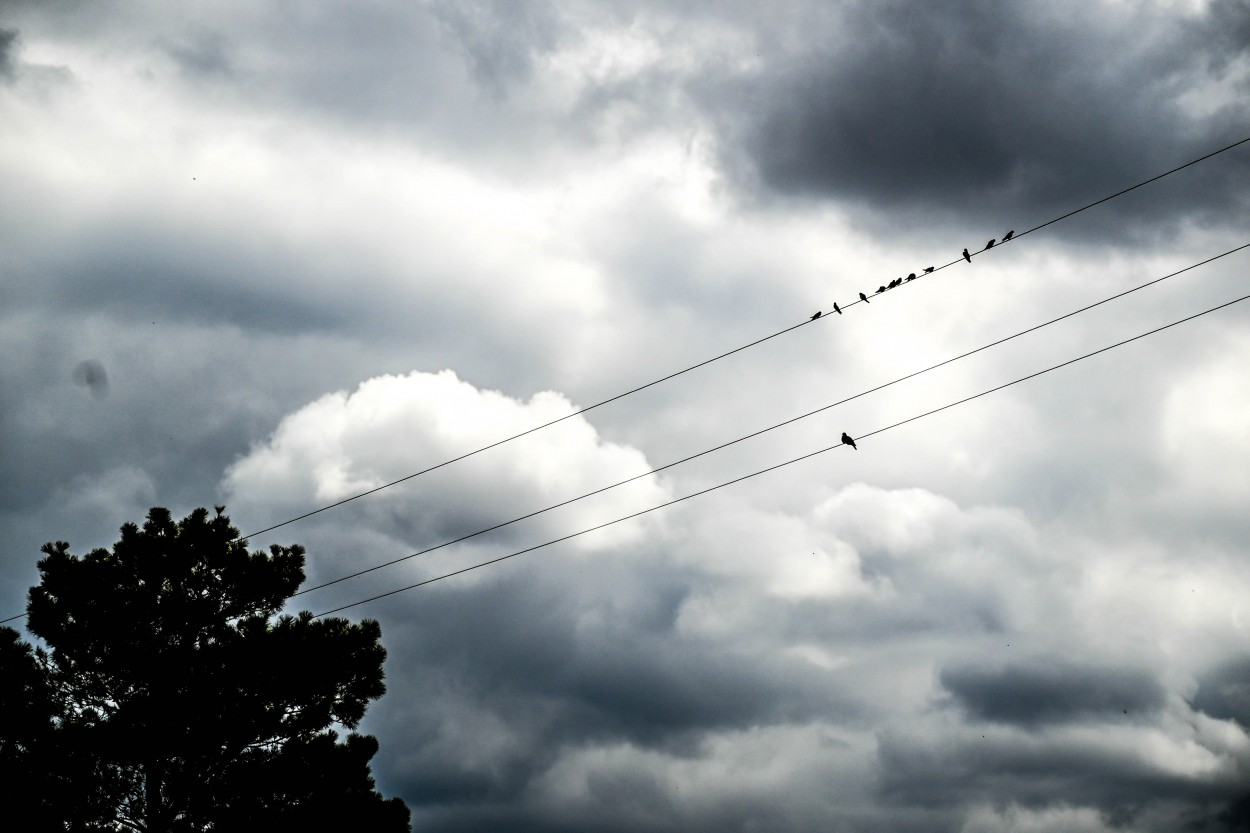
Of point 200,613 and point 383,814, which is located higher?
point 200,613

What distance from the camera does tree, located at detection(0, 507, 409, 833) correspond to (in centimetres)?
2411

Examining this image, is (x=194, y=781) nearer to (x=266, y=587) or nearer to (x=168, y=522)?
(x=266, y=587)

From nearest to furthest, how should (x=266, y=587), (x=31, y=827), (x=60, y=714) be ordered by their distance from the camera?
(x=31, y=827)
(x=60, y=714)
(x=266, y=587)

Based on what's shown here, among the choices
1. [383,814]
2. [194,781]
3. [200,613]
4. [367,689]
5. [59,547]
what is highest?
[59,547]

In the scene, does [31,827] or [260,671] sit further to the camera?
[260,671]

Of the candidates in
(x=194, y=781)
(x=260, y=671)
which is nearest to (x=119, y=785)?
(x=194, y=781)

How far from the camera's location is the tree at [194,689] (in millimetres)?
24109

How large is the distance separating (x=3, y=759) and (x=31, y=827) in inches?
76.7

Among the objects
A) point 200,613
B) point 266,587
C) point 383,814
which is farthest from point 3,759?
point 383,814

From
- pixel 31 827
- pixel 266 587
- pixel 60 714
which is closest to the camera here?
pixel 31 827

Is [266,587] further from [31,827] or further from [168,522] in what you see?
[31,827]

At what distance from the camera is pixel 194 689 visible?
25.0 meters

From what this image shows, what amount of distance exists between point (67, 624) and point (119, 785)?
14.9ft

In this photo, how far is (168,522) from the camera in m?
27.1
